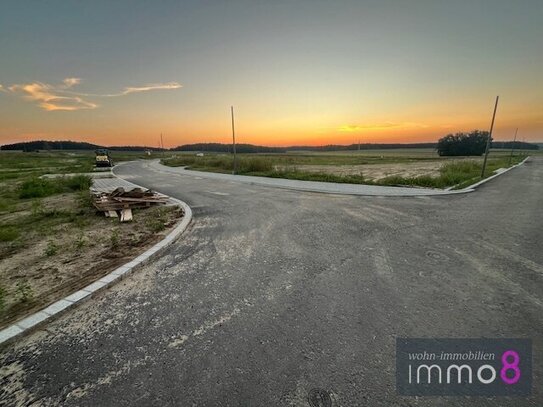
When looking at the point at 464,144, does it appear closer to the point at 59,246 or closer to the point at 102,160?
the point at 102,160

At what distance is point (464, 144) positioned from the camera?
8912 centimetres

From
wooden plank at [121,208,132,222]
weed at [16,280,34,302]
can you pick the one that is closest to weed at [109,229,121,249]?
wooden plank at [121,208,132,222]

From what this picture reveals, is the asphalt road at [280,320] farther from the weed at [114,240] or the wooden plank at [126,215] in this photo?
the wooden plank at [126,215]

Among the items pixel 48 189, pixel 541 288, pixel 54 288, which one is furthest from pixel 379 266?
pixel 48 189

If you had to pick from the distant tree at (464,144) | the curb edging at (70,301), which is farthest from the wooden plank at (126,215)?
the distant tree at (464,144)

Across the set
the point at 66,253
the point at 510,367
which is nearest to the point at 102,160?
the point at 66,253

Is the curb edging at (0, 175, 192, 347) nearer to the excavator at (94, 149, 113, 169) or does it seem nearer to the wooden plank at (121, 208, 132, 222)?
the wooden plank at (121, 208, 132, 222)

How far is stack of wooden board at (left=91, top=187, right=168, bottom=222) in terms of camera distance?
8445 mm

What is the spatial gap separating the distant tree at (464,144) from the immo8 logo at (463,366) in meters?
110

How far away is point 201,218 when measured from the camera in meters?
8.26

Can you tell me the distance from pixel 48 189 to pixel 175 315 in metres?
15.3

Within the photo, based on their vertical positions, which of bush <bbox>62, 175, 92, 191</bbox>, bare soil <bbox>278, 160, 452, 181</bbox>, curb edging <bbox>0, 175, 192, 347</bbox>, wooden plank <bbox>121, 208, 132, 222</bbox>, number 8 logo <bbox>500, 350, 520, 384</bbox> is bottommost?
bare soil <bbox>278, 160, 452, 181</bbox>

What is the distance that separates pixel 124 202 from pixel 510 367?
10426 mm

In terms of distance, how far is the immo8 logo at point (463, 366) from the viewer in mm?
2266
